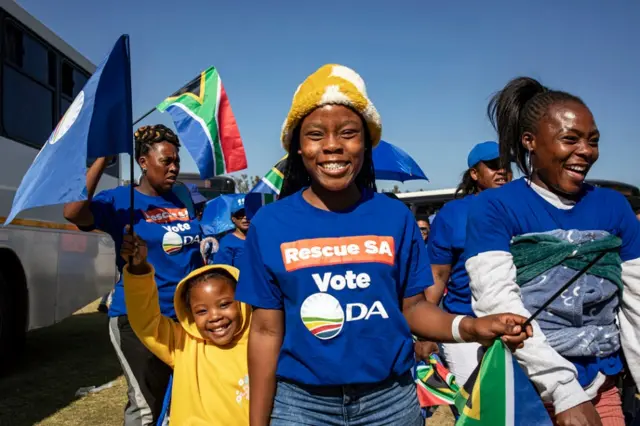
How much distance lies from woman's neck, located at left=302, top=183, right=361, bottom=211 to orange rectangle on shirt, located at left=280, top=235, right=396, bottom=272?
18 cm

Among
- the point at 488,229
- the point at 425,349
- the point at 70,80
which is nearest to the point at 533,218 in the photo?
the point at 488,229

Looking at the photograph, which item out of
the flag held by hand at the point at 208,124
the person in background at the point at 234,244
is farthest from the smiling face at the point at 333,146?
the person in background at the point at 234,244

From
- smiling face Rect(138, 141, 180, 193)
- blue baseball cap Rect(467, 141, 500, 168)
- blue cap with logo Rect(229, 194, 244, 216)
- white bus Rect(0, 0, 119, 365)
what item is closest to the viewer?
smiling face Rect(138, 141, 180, 193)

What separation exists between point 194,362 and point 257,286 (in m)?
0.99

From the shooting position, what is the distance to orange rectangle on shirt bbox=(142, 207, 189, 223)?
3729 millimetres

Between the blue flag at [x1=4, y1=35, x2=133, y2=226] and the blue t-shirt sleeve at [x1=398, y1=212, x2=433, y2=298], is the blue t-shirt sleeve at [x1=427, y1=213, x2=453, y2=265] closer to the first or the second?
the blue t-shirt sleeve at [x1=398, y1=212, x2=433, y2=298]

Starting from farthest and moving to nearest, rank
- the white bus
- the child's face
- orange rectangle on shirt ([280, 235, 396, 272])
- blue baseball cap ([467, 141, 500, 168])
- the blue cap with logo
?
the blue cap with logo → the white bus → blue baseball cap ([467, 141, 500, 168]) → the child's face → orange rectangle on shirt ([280, 235, 396, 272])

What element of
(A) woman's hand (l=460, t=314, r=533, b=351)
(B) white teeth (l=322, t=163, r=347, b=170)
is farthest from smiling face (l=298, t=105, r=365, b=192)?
(A) woman's hand (l=460, t=314, r=533, b=351)

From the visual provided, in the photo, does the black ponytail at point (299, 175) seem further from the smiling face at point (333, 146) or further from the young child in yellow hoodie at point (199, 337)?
the young child in yellow hoodie at point (199, 337)

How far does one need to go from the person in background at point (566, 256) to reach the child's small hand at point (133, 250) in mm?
1422

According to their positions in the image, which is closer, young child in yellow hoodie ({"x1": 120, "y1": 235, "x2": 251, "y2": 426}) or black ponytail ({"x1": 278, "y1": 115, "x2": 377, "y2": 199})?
black ponytail ({"x1": 278, "y1": 115, "x2": 377, "y2": 199})

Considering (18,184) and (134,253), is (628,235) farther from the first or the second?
(18,184)

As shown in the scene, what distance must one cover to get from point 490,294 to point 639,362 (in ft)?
1.99

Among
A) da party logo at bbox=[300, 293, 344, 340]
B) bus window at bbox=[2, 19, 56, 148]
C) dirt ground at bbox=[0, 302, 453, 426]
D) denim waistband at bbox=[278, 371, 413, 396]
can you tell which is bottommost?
dirt ground at bbox=[0, 302, 453, 426]
